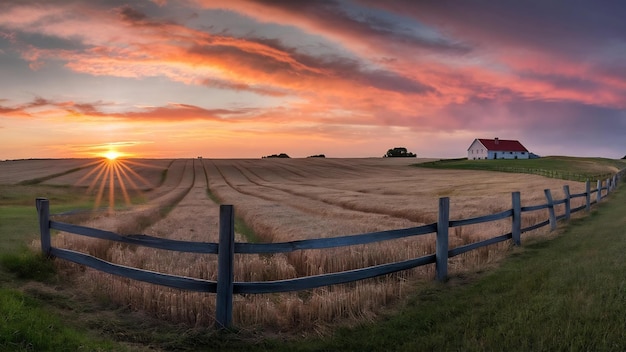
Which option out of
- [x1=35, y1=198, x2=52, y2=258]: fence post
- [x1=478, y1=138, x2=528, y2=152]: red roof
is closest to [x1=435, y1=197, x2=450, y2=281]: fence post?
[x1=35, y1=198, x2=52, y2=258]: fence post

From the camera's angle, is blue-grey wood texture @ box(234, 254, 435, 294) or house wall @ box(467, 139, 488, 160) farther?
house wall @ box(467, 139, 488, 160)

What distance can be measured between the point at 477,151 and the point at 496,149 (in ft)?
19.2

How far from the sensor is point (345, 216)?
2430 cm

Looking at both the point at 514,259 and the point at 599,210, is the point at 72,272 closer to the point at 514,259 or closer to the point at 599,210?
the point at 514,259

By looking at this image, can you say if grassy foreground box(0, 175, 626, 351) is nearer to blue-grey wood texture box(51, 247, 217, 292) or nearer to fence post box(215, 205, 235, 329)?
fence post box(215, 205, 235, 329)

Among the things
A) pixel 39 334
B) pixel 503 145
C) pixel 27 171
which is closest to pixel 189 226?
pixel 39 334

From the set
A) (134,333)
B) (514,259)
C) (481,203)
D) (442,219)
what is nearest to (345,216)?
(481,203)

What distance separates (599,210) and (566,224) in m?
7.35

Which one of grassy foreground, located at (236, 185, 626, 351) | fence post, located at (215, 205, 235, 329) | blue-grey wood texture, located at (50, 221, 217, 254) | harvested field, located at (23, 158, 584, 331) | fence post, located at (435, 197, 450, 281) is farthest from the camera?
fence post, located at (435, 197, 450, 281)

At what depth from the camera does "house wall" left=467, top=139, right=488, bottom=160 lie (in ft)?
436

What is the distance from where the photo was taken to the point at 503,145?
136 m

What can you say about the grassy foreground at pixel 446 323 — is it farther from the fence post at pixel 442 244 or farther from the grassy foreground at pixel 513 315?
the fence post at pixel 442 244

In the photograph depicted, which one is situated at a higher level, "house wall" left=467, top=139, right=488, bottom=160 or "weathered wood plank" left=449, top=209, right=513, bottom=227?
"house wall" left=467, top=139, right=488, bottom=160

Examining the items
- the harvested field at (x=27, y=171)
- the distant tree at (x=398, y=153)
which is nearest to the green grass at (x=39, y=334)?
the harvested field at (x=27, y=171)
